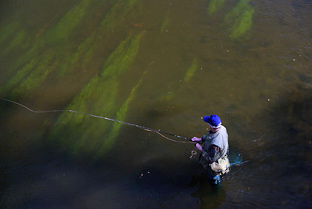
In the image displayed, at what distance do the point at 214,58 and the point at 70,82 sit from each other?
2.90m

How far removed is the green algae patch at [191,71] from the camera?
19.1 feet

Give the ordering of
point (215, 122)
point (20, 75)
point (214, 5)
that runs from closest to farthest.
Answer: point (215, 122), point (20, 75), point (214, 5)

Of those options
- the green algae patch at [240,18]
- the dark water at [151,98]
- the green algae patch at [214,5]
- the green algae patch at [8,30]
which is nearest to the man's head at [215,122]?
the dark water at [151,98]

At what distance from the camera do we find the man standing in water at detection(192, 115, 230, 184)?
12.1 ft

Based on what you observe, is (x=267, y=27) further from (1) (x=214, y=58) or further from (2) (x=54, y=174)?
(2) (x=54, y=174)

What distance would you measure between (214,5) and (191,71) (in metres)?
2.20

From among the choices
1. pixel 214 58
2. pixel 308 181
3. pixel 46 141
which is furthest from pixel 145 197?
pixel 214 58

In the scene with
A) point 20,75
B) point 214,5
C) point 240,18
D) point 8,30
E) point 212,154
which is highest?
point 214,5

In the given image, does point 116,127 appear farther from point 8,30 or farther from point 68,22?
point 8,30

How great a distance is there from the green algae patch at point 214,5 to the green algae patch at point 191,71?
1.66 m

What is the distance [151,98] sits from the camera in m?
5.56

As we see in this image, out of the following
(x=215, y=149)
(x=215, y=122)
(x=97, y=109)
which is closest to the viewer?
(x=215, y=122)

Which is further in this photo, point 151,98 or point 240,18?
point 240,18

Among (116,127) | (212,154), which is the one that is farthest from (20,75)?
(212,154)
